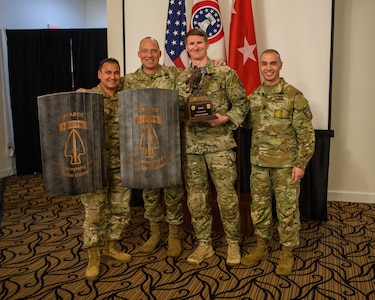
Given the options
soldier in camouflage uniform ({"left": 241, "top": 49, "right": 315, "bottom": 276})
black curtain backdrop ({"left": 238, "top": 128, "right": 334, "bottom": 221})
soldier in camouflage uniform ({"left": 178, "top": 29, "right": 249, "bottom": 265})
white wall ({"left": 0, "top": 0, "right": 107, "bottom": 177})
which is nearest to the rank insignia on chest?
soldier in camouflage uniform ({"left": 241, "top": 49, "right": 315, "bottom": 276})

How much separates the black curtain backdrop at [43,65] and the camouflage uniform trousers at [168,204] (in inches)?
111

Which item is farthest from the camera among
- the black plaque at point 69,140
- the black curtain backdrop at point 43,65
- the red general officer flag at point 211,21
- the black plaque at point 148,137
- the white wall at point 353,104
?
the black curtain backdrop at point 43,65

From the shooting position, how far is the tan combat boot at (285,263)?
7.32 feet

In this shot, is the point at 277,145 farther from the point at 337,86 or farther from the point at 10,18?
the point at 10,18

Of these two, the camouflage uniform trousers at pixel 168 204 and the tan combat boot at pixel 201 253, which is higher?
the camouflage uniform trousers at pixel 168 204

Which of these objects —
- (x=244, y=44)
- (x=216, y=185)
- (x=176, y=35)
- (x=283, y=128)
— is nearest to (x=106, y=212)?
(x=216, y=185)

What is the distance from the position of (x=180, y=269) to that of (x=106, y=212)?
600 millimetres

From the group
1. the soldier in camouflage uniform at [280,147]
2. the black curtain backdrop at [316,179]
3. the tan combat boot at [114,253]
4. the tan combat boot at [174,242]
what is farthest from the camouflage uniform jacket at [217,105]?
the black curtain backdrop at [316,179]

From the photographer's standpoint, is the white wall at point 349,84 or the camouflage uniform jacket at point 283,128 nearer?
the camouflage uniform jacket at point 283,128

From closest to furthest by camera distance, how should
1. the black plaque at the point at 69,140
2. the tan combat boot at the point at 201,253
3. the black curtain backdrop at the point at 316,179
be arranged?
→ the black plaque at the point at 69,140 < the tan combat boot at the point at 201,253 < the black curtain backdrop at the point at 316,179

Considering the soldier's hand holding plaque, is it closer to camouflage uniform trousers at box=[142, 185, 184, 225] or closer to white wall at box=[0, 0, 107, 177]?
camouflage uniform trousers at box=[142, 185, 184, 225]

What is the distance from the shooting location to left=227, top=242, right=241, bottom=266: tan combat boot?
2362 millimetres

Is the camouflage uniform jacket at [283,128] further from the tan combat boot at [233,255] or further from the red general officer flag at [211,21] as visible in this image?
the red general officer flag at [211,21]

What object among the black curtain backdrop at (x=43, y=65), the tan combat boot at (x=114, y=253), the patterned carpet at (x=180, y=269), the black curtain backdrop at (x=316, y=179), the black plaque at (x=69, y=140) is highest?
the black curtain backdrop at (x=43, y=65)
